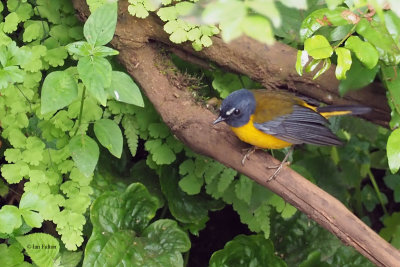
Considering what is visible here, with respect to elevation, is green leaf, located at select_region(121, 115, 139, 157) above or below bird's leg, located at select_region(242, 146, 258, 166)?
below

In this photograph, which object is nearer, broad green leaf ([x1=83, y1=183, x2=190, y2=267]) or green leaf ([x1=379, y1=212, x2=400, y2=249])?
broad green leaf ([x1=83, y1=183, x2=190, y2=267])

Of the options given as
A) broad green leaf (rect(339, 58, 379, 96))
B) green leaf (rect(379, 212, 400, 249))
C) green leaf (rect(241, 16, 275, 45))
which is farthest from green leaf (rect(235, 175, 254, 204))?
green leaf (rect(241, 16, 275, 45))

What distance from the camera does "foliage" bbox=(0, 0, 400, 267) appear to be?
219 centimetres

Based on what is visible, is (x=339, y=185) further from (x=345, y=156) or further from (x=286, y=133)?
(x=286, y=133)

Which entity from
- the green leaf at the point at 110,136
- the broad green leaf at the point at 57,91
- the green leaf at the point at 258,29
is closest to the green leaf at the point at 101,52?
the broad green leaf at the point at 57,91

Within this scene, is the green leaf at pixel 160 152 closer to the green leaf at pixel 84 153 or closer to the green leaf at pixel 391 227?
the green leaf at pixel 84 153

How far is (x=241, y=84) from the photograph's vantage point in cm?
303

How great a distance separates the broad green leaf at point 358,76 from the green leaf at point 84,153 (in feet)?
3.87

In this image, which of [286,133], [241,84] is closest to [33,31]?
[241,84]

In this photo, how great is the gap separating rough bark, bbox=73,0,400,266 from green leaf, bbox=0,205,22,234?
2.63ft

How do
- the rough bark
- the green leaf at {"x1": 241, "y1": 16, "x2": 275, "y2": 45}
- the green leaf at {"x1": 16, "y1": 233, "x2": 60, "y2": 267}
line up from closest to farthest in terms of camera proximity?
the green leaf at {"x1": 241, "y1": 16, "x2": 275, "y2": 45}, the green leaf at {"x1": 16, "y1": 233, "x2": 60, "y2": 267}, the rough bark

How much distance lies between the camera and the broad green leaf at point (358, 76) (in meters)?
2.54

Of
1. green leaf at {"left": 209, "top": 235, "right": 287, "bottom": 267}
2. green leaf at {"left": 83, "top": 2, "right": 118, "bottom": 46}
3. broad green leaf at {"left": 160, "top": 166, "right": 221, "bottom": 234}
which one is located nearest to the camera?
green leaf at {"left": 83, "top": 2, "right": 118, "bottom": 46}

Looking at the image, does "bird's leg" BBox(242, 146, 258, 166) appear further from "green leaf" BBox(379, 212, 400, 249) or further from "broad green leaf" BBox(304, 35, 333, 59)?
"green leaf" BBox(379, 212, 400, 249)
